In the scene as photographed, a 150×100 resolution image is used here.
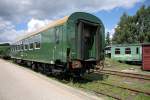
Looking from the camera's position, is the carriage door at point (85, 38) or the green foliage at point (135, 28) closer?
the carriage door at point (85, 38)

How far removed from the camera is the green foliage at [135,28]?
6191cm

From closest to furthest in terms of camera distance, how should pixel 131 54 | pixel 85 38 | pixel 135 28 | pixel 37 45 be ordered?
1. pixel 85 38
2. pixel 37 45
3. pixel 131 54
4. pixel 135 28

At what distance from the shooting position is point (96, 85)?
12344mm

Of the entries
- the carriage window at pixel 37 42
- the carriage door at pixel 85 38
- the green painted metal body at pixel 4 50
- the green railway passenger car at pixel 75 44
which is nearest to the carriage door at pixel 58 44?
the green railway passenger car at pixel 75 44

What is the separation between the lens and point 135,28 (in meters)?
63.4

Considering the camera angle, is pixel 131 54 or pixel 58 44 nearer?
pixel 58 44

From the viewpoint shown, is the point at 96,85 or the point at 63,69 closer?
the point at 96,85

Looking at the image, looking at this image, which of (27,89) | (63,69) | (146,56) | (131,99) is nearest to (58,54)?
(63,69)

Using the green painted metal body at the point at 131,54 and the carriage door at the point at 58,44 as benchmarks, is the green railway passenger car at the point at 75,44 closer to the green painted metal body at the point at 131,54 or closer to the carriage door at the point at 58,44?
the carriage door at the point at 58,44

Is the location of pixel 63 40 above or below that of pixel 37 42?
below

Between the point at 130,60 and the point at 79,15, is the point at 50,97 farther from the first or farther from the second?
the point at 130,60

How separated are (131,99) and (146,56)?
1257 cm

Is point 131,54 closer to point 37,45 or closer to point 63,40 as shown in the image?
point 37,45

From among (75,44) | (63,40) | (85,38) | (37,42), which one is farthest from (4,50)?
(75,44)
